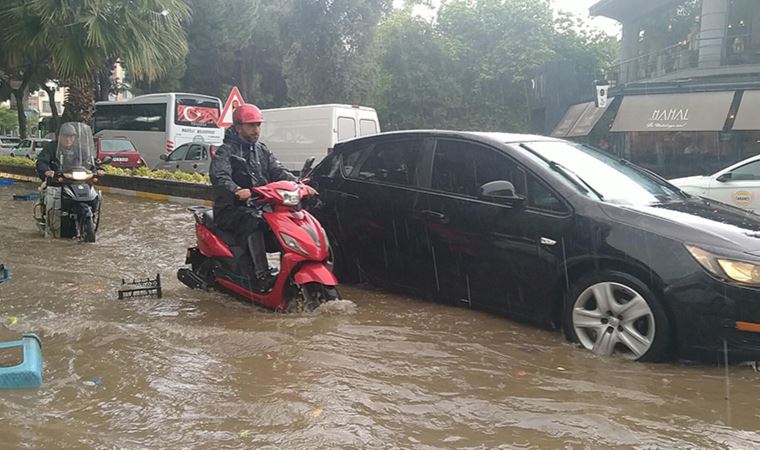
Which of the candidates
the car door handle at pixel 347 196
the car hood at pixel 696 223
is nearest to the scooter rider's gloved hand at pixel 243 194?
the car door handle at pixel 347 196

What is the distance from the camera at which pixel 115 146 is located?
2181 centimetres

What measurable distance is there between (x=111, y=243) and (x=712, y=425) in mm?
7742

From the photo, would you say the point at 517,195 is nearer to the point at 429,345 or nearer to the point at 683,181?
the point at 429,345

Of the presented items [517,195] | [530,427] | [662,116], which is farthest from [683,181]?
[662,116]

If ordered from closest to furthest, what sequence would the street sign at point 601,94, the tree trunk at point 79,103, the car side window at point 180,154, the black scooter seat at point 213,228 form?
the black scooter seat at point 213,228, the tree trunk at point 79,103, the car side window at point 180,154, the street sign at point 601,94

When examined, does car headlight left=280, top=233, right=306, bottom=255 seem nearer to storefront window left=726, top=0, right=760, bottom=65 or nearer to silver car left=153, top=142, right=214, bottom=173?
silver car left=153, top=142, right=214, bottom=173

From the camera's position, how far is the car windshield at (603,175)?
4.72m

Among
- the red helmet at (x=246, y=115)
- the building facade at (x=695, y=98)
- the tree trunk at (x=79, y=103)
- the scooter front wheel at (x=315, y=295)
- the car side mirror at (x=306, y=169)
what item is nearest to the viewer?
the scooter front wheel at (x=315, y=295)

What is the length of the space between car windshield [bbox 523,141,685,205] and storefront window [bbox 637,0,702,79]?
61.3 feet

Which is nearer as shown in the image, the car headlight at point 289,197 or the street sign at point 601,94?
the car headlight at point 289,197

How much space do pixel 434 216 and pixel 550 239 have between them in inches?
42.7

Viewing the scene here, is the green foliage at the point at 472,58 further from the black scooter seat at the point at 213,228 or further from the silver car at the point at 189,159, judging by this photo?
the black scooter seat at the point at 213,228

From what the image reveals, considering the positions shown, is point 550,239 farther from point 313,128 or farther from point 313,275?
point 313,128

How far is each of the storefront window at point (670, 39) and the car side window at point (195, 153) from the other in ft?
51.7
